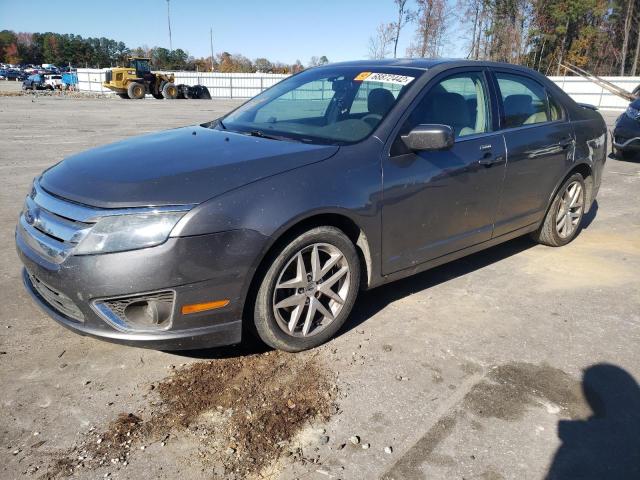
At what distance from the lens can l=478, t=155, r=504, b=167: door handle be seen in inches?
146

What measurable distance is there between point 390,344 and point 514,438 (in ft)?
3.18

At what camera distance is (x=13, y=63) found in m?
109

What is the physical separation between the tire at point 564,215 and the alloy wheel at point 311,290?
2654 millimetres

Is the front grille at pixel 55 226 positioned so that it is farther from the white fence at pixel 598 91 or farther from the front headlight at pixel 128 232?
the white fence at pixel 598 91

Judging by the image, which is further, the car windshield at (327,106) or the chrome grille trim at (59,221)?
the car windshield at (327,106)

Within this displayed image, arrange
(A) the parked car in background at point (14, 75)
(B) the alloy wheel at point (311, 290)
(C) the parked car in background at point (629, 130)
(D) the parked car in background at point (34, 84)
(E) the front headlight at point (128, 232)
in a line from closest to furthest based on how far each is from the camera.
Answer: (E) the front headlight at point (128, 232) → (B) the alloy wheel at point (311, 290) → (C) the parked car in background at point (629, 130) → (D) the parked car in background at point (34, 84) → (A) the parked car in background at point (14, 75)

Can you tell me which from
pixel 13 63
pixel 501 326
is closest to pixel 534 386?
pixel 501 326

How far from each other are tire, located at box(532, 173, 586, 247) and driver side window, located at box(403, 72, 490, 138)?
141 cm

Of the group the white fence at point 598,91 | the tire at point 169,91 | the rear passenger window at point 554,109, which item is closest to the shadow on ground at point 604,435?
the rear passenger window at point 554,109

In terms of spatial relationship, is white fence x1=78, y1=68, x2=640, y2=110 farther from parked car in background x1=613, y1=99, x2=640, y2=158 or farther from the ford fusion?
the ford fusion

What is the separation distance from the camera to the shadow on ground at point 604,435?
217cm

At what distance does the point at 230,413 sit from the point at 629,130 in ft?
33.3

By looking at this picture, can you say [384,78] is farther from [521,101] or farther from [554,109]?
[554,109]

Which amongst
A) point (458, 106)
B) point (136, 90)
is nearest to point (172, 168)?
point (458, 106)
